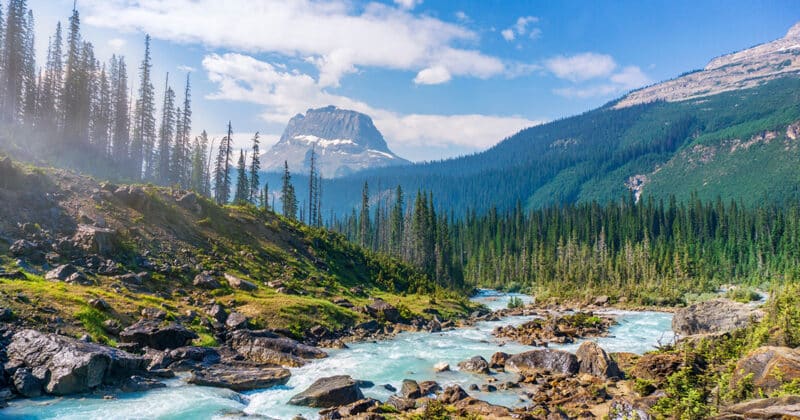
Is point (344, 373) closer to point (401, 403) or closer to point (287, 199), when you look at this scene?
point (401, 403)

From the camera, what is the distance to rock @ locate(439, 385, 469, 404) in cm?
2349

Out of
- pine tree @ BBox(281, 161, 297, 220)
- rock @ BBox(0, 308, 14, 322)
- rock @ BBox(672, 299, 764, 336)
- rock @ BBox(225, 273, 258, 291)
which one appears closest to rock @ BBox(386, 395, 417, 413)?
rock @ BBox(0, 308, 14, 322)

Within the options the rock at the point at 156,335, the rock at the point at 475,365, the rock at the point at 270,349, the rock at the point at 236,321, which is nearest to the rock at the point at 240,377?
the rock at the point at 270,349

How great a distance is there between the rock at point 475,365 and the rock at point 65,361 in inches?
789

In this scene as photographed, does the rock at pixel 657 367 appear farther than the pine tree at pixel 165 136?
No

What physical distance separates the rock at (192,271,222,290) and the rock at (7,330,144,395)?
61.1ft

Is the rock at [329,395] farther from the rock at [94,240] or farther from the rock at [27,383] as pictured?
the rock at [94,240]

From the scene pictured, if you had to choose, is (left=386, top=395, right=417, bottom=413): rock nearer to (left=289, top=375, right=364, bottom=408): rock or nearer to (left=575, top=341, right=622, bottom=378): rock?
(left=289, top=375, right=364, bottom=408): rock

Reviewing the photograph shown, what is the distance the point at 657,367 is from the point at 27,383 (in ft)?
104

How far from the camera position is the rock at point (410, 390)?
24.5m

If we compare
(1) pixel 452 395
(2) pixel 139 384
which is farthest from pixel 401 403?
(2) pixel 139 384

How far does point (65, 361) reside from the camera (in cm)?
2142

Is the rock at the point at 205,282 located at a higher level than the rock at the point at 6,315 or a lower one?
lower

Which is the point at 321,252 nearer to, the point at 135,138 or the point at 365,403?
the point at 365,403
